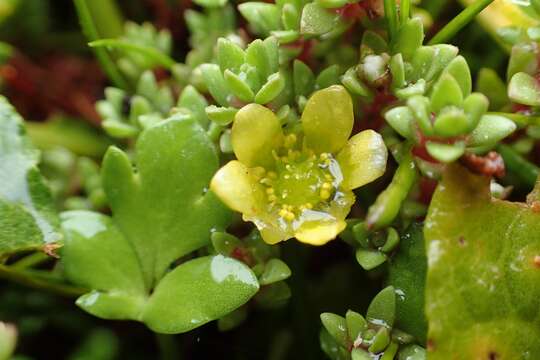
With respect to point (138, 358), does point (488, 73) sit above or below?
above

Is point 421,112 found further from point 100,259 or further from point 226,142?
point 100,259

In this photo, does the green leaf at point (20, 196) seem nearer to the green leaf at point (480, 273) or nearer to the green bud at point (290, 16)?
the green bud at point (290, 16)

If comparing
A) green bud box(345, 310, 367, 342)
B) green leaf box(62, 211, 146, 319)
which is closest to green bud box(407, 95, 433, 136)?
green bud box(345, 310, 367, 342)

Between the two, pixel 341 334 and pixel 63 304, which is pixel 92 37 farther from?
pixel 341 334

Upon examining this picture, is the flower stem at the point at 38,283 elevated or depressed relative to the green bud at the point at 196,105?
depressed

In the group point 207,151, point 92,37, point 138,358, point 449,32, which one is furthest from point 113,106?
point 449,32

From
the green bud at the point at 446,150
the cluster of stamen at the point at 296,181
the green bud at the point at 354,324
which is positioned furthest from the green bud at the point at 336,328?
the green bud at the point at 446,150

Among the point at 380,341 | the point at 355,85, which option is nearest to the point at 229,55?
the point at 355,85
